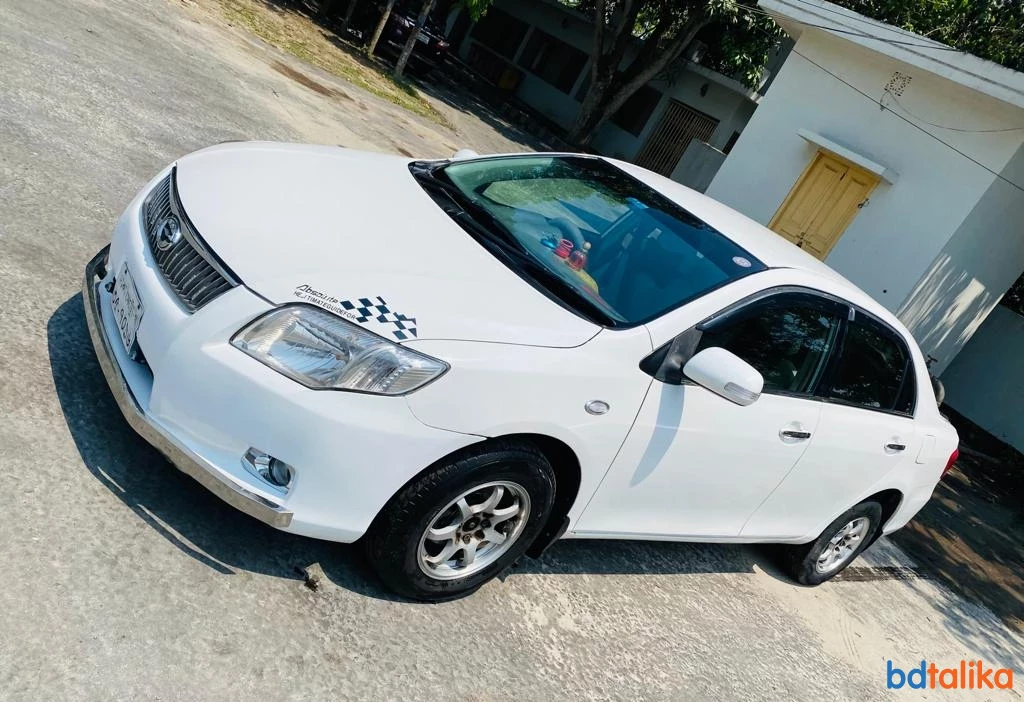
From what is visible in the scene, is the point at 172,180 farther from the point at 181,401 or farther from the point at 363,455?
the point at 363,455

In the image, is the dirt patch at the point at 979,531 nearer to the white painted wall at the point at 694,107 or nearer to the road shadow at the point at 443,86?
the road shadow at the point at 443,86

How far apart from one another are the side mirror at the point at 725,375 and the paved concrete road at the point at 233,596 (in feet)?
4.03

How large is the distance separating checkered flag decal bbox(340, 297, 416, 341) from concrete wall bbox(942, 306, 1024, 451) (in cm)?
1165

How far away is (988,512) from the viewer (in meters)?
9.27

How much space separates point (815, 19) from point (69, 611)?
484 inches

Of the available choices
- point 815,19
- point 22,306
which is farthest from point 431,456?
point 815,19

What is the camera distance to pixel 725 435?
355 cm

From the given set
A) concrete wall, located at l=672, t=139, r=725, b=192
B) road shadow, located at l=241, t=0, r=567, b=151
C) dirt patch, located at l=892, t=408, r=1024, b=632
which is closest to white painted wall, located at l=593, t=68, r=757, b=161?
road shadow, located at l=241, t=0, r=567, b=151

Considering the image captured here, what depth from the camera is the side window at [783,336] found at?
3547 mm

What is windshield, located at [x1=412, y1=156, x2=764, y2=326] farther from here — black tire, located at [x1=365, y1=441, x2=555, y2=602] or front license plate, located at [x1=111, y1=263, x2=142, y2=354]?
front license plate, located at [x1=111, y1=263, x2=142, y2=354]

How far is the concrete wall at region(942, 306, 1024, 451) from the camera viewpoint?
11.9 meters

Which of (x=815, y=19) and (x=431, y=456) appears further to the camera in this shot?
(x=815, y=19)

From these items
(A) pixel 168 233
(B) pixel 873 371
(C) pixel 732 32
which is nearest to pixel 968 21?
(C) pixel 732 32

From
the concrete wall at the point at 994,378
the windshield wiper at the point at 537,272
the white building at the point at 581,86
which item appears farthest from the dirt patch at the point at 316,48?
the concrete wall at the point at 994,378
